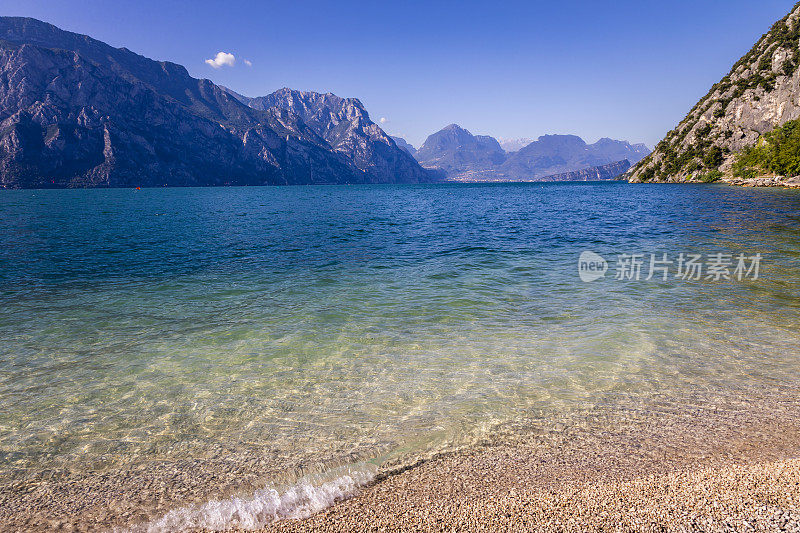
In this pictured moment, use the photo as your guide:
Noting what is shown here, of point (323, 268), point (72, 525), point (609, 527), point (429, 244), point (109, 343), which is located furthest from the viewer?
point (429, 244)

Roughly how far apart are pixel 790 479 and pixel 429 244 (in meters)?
28.4

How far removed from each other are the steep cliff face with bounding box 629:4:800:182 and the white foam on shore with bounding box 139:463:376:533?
A: 167411 mm

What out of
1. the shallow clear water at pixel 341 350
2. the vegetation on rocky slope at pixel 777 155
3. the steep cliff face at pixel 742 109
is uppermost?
the steep cliff face at pixel 742 109

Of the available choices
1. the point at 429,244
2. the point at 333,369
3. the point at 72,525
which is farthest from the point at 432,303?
the point at 429,244

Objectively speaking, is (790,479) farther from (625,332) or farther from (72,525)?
(72,525)

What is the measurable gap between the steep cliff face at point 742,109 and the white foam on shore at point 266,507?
549 ft

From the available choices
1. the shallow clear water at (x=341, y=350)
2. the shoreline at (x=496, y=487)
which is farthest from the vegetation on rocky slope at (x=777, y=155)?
the shoreline at (x=496, y=487)

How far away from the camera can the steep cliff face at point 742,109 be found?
126m

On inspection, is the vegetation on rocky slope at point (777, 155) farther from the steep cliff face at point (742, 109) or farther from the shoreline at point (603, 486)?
the shoreline at point (603, 486)

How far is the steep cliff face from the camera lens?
4980 inches

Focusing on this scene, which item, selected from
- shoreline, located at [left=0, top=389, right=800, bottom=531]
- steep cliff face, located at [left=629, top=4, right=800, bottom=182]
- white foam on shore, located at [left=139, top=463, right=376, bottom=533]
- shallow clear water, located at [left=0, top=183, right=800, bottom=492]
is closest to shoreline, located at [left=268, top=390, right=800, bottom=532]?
shoreline, located at [left=0, top=389, right=800, bottom=531]

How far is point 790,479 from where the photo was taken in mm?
5125

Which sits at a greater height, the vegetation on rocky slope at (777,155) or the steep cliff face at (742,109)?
the steep cliff face at (742,109)

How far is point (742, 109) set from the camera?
14450cm
